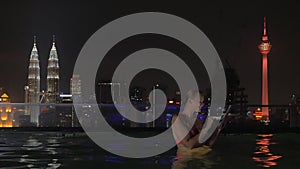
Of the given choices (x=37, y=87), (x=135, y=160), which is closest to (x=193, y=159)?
(x=135, y=160)

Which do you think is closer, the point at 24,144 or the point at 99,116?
the point at 24,144

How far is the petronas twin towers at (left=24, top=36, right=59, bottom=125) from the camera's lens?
55.0ft

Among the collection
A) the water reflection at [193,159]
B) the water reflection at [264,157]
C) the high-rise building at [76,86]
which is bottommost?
the water reflection at [264,157]

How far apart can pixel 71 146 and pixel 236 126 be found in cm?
800

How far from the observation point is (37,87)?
4822cm

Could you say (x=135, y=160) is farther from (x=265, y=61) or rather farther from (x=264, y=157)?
(x=265, y=61)

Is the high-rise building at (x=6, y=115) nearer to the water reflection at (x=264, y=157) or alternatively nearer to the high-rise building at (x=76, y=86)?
the high-rise building at (x=76, y=86)

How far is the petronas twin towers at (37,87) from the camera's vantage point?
660 inches

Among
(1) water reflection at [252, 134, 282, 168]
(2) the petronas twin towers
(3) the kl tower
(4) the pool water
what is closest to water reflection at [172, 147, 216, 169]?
(4) the pool water

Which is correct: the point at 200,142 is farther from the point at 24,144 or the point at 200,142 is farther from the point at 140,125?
the point at 140,125

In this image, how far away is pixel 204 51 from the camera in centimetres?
1580

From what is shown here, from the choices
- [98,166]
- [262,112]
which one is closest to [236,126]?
[262,112]

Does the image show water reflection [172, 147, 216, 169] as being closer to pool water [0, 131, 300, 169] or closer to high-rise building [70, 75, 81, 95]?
pool water [0, 131, 300, 169]

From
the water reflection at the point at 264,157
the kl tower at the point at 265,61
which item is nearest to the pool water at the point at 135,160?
the water reflection at the point at 264,157
